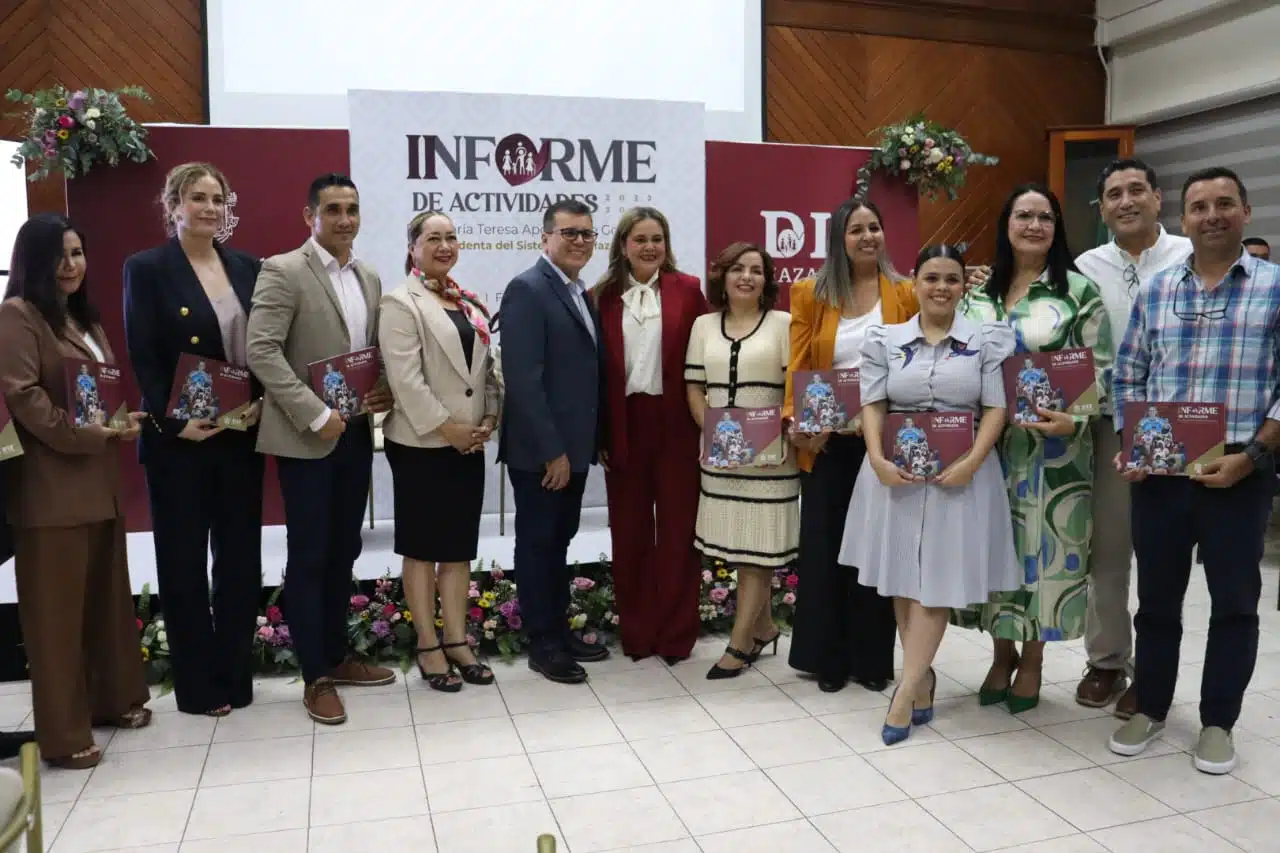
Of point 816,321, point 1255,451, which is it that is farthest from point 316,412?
point 1255,451

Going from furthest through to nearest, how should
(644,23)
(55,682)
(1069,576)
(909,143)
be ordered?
1. (644,23)
2. (909,143)
3. (1069,576)
4. (55,682)

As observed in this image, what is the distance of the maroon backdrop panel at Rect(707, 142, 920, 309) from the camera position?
5.91m

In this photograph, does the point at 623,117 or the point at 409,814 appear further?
the point at 623,117

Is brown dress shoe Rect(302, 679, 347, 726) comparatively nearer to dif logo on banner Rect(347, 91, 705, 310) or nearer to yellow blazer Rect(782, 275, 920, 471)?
yellow blazer Rect(782, 275, 920, 471)

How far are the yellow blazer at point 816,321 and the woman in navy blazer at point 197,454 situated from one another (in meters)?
1.69

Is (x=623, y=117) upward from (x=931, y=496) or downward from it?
upward

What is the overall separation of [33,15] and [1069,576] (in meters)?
6.46

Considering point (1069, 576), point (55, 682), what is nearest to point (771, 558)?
point (1069, 576)

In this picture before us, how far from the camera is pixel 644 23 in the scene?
22.8 feet

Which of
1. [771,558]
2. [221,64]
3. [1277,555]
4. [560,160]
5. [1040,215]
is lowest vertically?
[1277,555]

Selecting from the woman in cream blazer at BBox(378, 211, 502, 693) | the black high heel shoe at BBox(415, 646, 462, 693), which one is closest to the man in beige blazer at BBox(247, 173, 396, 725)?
the woman in cream blazer at BBox(378, 211, 502, 693)

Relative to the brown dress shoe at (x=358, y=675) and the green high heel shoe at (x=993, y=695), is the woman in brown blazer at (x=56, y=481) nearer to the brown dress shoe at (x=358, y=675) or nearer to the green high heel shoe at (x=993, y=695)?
the brown dress shoe at (x=358, y=675)

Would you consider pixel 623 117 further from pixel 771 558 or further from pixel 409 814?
pixel 409 814

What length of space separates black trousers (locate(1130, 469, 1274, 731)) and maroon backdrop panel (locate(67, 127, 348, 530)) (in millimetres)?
3941
